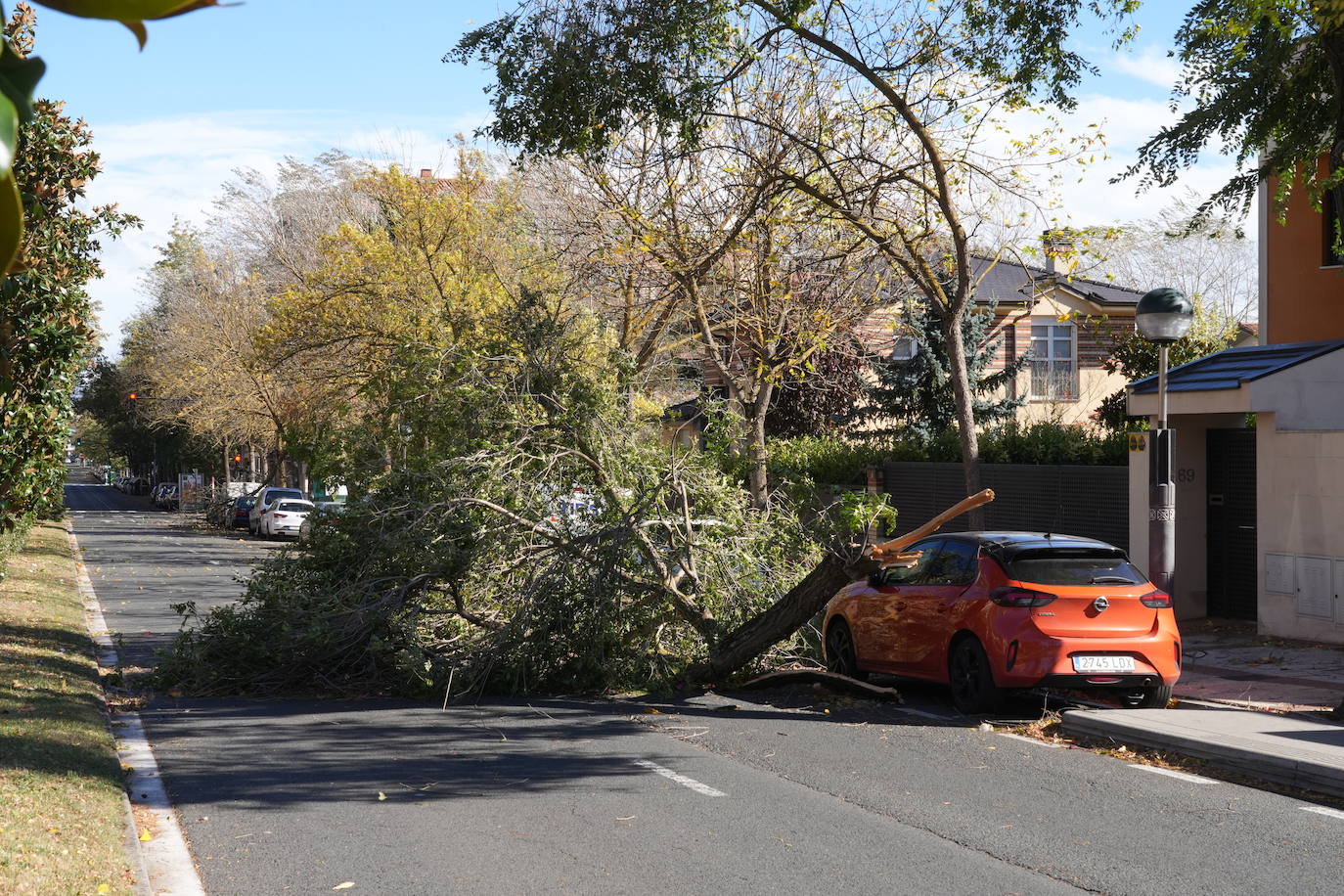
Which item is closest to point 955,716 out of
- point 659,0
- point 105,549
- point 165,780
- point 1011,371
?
point 165,780

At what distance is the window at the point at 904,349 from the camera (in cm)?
3169

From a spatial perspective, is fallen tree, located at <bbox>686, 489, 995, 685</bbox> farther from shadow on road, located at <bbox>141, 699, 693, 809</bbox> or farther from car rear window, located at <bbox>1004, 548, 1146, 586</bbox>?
shadow on road, located at <bbox>141, 699, 693, 809</bbox>

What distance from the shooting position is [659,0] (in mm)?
13859

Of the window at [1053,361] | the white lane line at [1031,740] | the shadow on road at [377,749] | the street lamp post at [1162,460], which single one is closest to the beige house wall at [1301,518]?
the street lamp post at [1162,460]

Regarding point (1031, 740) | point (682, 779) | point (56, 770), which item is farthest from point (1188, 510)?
point (56, 770)

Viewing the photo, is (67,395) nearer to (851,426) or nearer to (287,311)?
(287,311)

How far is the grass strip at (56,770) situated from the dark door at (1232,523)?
1318cm

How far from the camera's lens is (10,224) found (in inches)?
44.6

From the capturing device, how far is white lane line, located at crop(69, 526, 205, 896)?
635 cm

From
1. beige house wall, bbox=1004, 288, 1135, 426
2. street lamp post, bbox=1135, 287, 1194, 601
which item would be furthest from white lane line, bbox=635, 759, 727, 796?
beige house wall, bbox=1004, 288, 1135, 426

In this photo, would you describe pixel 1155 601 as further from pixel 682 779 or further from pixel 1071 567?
pixel 682 779

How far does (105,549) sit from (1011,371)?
23.6 m

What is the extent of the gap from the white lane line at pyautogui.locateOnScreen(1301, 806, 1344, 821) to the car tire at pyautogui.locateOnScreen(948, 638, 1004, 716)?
3155 mm

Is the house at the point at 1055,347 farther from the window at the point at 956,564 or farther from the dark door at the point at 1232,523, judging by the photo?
the window at the point at 956,564
